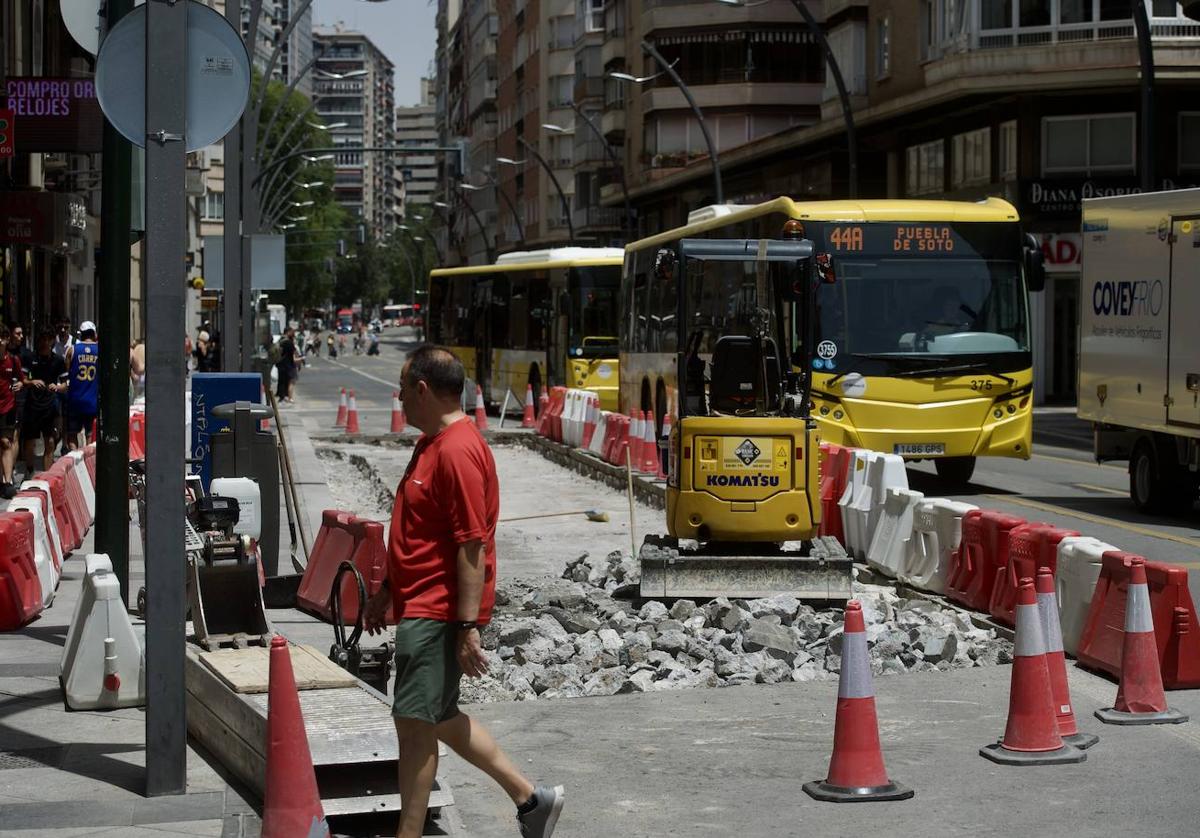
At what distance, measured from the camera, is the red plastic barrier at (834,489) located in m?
16.0

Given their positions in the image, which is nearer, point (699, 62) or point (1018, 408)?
point (1018, 408)

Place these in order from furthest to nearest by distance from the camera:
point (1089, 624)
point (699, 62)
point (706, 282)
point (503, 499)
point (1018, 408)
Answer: point (699, 62), point (503, 499), point (1018, 408), point (706, 282), point (1089, 624)

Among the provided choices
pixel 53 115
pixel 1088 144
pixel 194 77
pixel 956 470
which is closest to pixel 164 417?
pixel 194 77

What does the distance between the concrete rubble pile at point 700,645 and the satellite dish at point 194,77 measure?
144 inches

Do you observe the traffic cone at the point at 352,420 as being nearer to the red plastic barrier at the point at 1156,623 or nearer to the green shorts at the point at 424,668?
the red plastic barrier at the point at 1156,623

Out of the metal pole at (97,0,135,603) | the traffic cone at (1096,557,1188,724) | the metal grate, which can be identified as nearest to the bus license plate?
the metal pole at (97,0,135,603)

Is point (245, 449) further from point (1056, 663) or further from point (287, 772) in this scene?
point (287, 772)

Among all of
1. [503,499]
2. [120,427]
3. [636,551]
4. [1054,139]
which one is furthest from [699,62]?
[120,427]

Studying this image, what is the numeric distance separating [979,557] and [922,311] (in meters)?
8.99

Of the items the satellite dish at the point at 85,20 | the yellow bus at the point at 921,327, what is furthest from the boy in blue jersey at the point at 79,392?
the satellite dish at the point at 85,20

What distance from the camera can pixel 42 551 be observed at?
41.8 feet

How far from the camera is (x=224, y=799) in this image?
7.02 m

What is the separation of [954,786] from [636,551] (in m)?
8.63

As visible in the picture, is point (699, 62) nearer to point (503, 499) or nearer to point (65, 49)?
point (65, 49)
